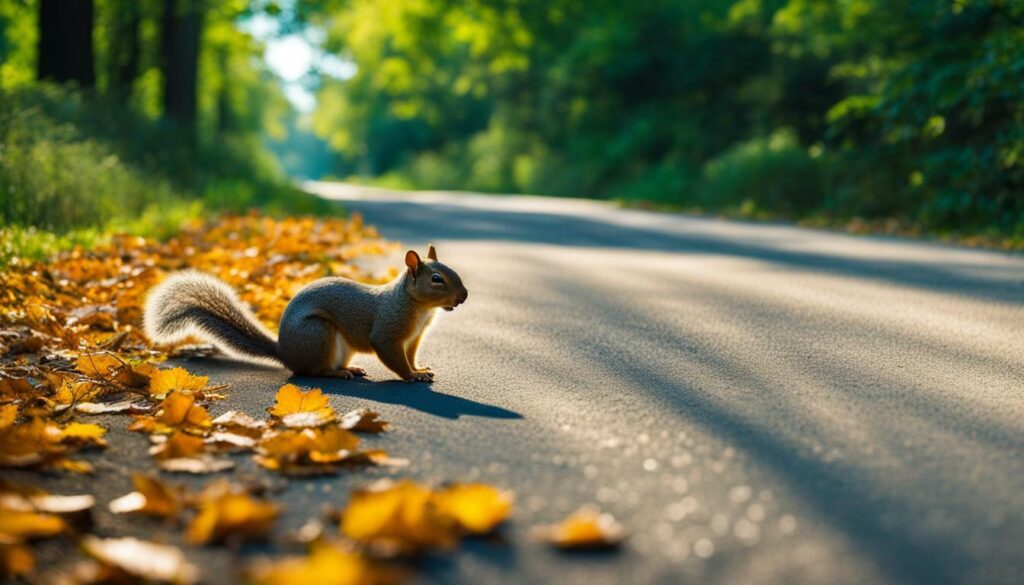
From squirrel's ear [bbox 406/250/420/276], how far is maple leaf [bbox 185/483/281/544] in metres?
2.15

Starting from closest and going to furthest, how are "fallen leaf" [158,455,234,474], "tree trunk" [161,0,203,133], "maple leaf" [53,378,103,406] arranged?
"fallen leaf" [158,455,234,474] < "maple leaf" [53,378,103,406] < "tree trunk" [161,0,203,133]

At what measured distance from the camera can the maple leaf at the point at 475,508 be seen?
244 cm

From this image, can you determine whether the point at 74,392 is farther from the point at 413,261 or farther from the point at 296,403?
the point at 413,261

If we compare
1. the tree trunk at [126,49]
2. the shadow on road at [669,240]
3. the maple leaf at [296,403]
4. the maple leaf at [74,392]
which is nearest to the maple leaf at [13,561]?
the maple leaf at [296,403]

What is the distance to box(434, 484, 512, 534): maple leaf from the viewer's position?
2.44 m

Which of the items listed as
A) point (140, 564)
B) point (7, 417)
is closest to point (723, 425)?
point (140, 564)

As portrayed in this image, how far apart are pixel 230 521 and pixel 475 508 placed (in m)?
0.60

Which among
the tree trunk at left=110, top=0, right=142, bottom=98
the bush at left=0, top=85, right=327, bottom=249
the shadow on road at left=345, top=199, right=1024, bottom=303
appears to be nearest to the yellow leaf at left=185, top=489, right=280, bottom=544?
the bush at left=0, top=85, right=327, bottom=249

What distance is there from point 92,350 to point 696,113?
99.2ft

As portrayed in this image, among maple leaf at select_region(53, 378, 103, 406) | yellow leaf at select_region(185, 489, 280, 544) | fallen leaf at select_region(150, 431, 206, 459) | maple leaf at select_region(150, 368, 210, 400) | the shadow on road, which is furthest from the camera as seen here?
the shadow on road

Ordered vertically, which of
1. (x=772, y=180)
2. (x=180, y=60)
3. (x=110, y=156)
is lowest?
(x=110, y=156)

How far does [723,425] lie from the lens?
11.7ft

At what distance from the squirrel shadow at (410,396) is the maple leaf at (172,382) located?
0.55 meters

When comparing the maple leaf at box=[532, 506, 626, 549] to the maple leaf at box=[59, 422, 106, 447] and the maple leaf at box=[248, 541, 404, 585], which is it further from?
the maple leaf at box=[59, 422, 106, 447]
